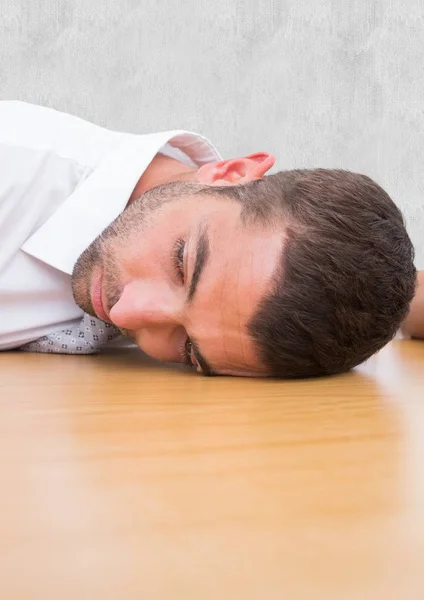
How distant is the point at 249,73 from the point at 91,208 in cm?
135

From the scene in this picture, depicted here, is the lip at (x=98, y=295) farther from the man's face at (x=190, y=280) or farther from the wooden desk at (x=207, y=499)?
the wooden desk at (x=207, y=499)

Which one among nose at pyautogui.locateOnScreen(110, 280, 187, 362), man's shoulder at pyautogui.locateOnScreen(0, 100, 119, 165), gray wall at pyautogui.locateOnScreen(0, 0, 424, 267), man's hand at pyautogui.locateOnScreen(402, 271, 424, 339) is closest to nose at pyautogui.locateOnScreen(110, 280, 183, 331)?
nose at pyautogui.locateOnScreen(110, 280, 187, 362)

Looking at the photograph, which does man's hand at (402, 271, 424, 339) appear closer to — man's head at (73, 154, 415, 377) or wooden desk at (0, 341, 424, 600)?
man's head at (73, 154, 415, 377)

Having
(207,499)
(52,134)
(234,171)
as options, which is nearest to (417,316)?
(234,171)

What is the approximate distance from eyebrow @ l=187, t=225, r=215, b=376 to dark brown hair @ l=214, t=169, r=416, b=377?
2.3 inches

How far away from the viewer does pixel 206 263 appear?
2.58ft

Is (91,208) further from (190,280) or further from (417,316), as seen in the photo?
(417,316)

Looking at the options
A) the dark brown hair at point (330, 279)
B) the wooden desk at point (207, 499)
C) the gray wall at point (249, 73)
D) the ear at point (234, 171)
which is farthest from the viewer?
the gray wall at point (249, 73)

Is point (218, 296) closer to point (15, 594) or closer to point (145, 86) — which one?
point (15, 594)

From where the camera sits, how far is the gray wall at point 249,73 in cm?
206

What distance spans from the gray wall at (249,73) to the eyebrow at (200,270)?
1.44m

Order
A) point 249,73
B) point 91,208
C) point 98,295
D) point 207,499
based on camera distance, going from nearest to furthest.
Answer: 1. point 207,499
2. point 98,295
3. point 91,208
4. point 249,73

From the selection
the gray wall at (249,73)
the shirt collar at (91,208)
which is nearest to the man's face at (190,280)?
the shirt collar at (91,208)

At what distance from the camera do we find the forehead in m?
0.77
